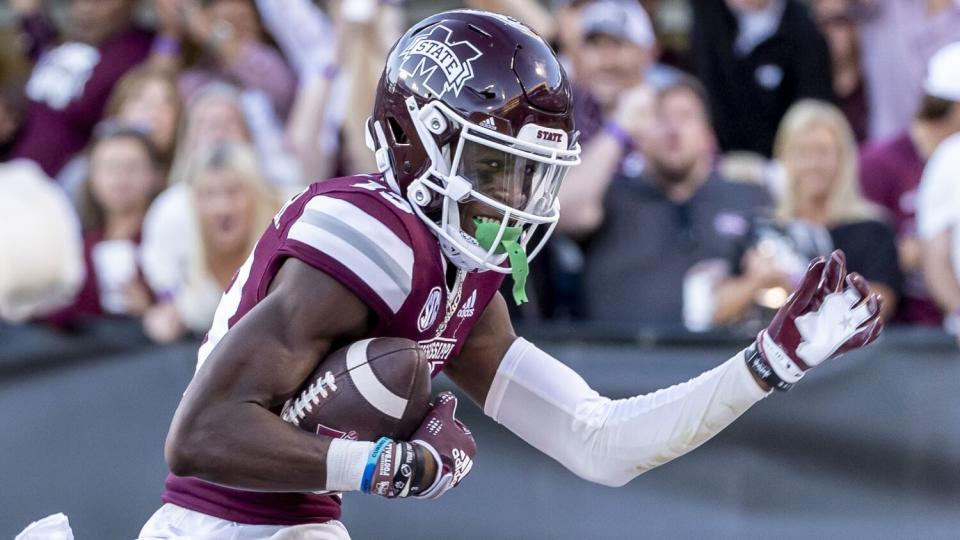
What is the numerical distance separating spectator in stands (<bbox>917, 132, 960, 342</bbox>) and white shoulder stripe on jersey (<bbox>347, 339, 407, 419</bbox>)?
10.3 ft

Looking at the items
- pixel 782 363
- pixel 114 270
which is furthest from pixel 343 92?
pixel 782 363

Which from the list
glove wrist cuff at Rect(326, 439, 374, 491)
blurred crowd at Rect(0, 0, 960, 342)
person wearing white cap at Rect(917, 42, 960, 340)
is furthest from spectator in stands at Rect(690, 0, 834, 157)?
glove wrist cuff at Rect(326, 439, 374, 491)

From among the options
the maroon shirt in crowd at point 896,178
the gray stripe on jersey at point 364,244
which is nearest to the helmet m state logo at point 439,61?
the gray stripe on jersey at point 364,244

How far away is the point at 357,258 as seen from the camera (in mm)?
2820

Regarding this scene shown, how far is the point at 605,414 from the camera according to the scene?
3385mm

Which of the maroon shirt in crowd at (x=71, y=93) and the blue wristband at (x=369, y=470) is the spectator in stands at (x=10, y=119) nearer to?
the maroon shirt in crowd at (x=71, y=93)

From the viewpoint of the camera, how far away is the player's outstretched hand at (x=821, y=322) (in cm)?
298

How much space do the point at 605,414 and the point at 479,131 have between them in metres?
0.77

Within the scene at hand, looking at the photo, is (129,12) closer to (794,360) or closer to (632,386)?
(632,386)

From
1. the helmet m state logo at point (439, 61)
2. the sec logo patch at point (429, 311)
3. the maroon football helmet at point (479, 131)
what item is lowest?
the sec logo patch at point (429, 311)

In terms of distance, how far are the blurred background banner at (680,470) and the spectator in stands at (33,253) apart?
0.80 metres

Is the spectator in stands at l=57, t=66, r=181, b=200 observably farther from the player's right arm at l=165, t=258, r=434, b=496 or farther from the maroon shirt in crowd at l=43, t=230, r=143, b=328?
the player's right arm at l=165, t=258, r=434, b=496

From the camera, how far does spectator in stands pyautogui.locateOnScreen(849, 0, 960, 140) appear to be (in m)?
6.75

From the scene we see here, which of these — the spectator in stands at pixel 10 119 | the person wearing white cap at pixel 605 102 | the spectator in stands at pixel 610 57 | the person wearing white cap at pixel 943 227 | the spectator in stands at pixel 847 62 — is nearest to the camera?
the person wearing white cap at pixel 943 227
